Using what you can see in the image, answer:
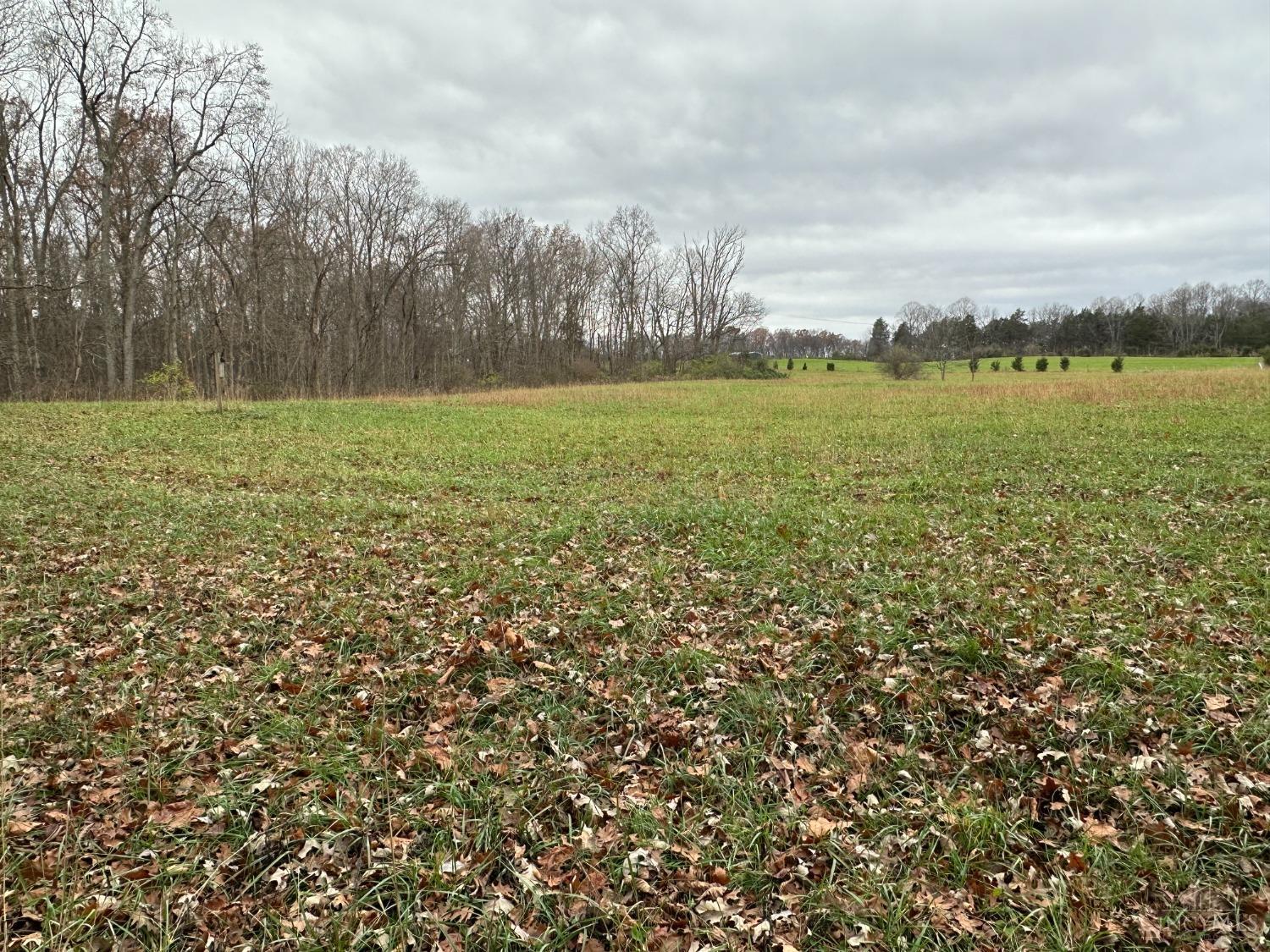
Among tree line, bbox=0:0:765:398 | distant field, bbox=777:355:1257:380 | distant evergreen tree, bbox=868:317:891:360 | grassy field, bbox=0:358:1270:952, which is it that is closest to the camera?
grassy field, bbox=0:358:1270:952

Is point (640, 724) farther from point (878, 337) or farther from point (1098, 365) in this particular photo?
point (878, 337)

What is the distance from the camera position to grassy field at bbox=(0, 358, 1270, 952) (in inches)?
99.8

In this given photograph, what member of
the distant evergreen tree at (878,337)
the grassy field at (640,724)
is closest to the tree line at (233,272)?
the grassy field at (640,724)

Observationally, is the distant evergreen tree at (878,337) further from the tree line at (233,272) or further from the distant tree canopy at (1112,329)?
the tree line at (233,272)

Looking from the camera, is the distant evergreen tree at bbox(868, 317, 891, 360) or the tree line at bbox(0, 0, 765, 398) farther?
the distant evergreen tree at bbox(868, 317, 891, 360)

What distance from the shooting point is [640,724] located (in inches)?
149

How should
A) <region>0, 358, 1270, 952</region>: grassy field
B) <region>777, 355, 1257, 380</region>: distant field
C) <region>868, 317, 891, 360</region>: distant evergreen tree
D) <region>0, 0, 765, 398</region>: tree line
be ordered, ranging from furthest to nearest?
<region>868, 317, 891, 360</region>: distant evergreen tree
<region>777, 355, 1257, 380</region>: distant field
<region>0, 0, 765, 398</region>: tree line
<region>0, 358, 1270, 952</region>: grassy field

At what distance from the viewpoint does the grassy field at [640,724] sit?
254cm

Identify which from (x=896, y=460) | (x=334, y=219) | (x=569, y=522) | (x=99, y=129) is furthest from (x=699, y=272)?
(x=569, y=522)

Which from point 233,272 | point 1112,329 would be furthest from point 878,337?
point 233,272


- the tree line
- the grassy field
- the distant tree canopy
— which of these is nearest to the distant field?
the distant tree canopy

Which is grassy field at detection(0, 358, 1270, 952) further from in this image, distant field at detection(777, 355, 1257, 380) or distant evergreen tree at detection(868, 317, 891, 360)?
distant evergreen tree at detection(868, 317, 891, 360)

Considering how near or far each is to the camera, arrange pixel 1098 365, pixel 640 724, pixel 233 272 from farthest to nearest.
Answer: pixel 1098 365 → pixel 233 272 → pixel 640 724

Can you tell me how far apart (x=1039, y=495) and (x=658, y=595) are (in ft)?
21.2
